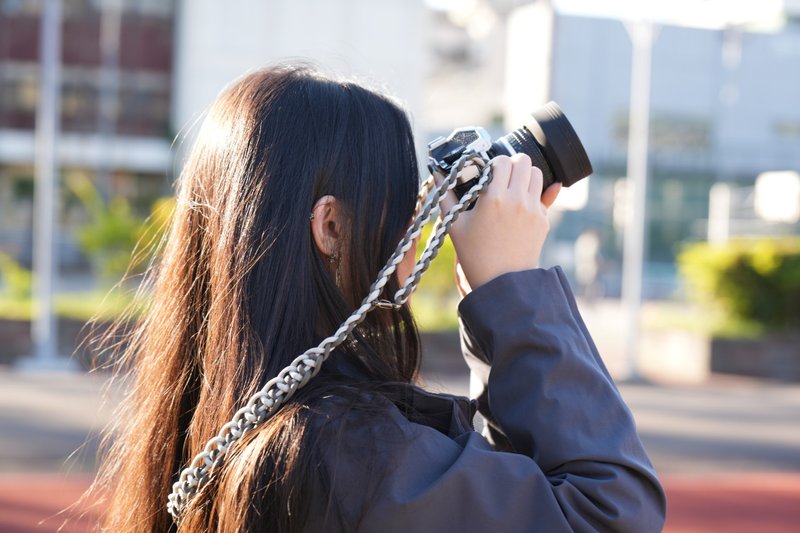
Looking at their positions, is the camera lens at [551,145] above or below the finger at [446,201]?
above

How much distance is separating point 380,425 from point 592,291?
1537 cm

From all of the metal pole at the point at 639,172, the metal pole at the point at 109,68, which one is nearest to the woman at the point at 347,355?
the metal pole at the point at 639,172

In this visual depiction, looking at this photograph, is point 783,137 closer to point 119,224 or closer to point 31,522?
point 119,224

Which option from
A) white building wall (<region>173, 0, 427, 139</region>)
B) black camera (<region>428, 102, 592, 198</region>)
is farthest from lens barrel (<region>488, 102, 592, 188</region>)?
white building wall (<region>173, 0, 427, 139</region>)

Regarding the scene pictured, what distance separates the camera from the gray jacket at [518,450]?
3.25 feet

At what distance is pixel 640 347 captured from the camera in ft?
35.6

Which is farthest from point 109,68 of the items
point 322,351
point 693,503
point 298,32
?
point 322,351

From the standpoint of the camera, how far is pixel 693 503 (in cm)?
471

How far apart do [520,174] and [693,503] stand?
3990mm

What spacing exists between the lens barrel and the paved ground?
7.11 feet

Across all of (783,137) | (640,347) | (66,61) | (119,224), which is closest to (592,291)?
(640,347)

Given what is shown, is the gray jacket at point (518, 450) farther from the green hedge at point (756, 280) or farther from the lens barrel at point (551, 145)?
the green hedge at point (756, 280)

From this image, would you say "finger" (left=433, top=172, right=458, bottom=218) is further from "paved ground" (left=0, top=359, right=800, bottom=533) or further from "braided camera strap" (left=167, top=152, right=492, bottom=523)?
"paved ground" (left=0, top=359, right=800, bottom=533)

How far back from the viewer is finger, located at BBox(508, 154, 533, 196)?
1160mm
